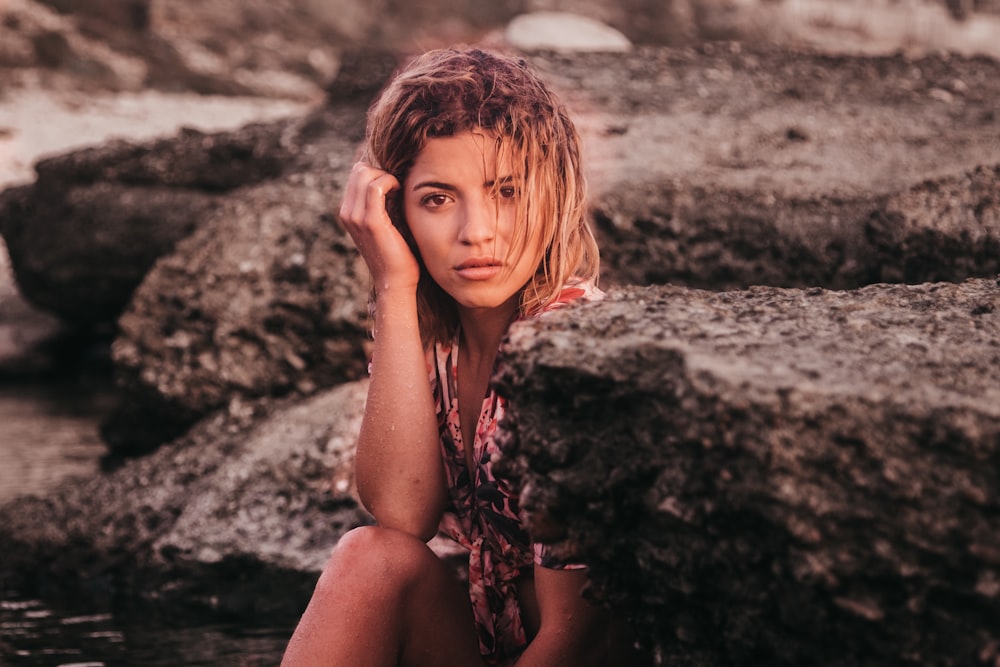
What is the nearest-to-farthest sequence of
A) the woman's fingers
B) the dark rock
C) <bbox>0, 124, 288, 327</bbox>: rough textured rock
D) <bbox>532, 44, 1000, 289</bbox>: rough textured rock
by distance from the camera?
the woman's fingers
<bbox>532, 44, 1000, 289</bbox>: rough textured rock
the dark rock
<bbox>0, 124, 288, 327</bbox>: rough textured rock

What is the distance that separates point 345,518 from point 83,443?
238 cm

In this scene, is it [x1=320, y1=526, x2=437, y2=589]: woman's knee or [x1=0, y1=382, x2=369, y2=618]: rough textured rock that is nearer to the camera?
[x1=320, y1=526, x2=437, y2=589]: woman's knee

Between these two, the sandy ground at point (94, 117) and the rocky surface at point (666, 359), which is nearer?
the rocky surface at point (666, 359)

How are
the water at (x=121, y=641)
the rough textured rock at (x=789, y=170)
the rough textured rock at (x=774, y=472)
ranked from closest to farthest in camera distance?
1. the rough textured rock at (x=774, y=472)
2. the water at (x=121, y=641)
3. the rough textured rock at (x=789, y=170)

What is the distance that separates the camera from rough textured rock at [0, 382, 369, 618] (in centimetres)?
269

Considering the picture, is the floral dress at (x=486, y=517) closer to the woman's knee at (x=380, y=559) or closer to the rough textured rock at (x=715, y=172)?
the woman's knee at (x=380, y=559)

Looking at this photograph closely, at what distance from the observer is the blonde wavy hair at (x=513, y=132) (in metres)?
1.79

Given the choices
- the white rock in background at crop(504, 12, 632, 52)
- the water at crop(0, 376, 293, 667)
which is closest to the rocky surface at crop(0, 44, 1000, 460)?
the water at crop(0, 376, 293, 667)

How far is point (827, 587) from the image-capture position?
44.9 inches

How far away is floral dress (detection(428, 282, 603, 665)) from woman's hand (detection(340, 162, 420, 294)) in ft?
0.55

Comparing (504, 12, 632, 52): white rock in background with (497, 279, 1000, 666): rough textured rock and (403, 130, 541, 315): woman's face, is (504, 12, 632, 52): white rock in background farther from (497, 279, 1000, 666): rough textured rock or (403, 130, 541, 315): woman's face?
(497, 279, 1000, 666): rough textured rock

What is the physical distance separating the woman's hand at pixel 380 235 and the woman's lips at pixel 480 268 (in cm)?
13

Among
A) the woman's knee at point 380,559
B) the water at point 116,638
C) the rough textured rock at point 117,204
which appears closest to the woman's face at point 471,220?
the woman's knee at point 380,559

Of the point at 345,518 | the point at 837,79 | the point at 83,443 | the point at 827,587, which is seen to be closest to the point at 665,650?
the point at 827,587
